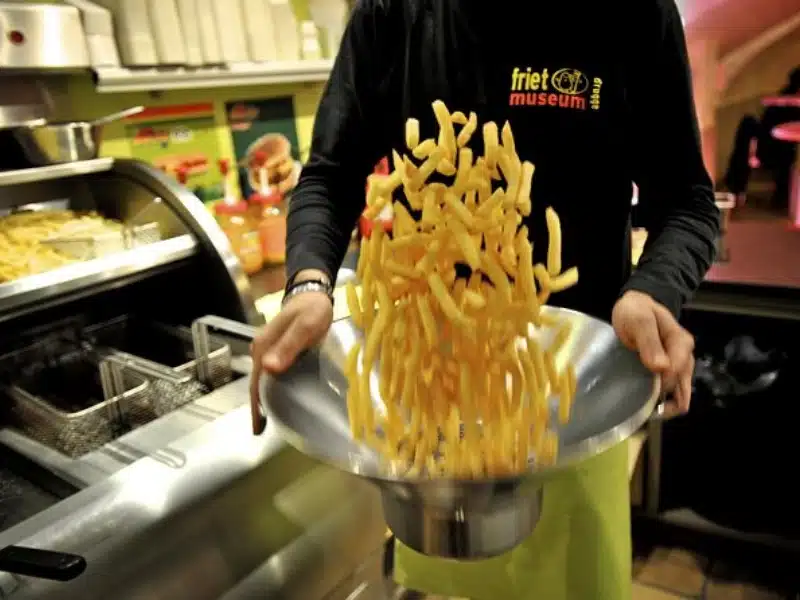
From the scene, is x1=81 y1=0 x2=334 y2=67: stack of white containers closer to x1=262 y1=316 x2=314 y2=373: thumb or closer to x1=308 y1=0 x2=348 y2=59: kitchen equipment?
x1=308 y1=0 x2=348 y2=59: kitchen equipment

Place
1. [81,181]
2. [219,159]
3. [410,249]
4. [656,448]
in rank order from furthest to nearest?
1. [219,159]
2. [656,448]
3. [81,181]
4. [410,249]

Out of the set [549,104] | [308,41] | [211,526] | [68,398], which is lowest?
[211,526]

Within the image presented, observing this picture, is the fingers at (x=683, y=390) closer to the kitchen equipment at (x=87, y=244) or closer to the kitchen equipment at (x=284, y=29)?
the kitchen equipment at (x=87, y=244)

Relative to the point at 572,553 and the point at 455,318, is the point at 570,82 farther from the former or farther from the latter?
the point at 572,553

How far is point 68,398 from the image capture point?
4.55ft

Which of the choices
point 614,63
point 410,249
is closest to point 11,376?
point 410,249

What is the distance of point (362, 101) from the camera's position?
3.37ft

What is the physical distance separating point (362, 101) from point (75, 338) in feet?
2.59

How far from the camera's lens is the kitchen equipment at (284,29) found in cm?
212

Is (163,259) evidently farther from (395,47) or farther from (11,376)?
(395,47)

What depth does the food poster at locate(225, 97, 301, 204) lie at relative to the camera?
225 cm

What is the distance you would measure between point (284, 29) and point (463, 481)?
6.22 feet

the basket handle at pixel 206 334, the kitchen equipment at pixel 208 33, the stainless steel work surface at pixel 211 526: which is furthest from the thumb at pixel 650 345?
the kitchen equipment at pixel 208 33

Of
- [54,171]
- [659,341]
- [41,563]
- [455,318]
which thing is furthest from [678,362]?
[54,171]
